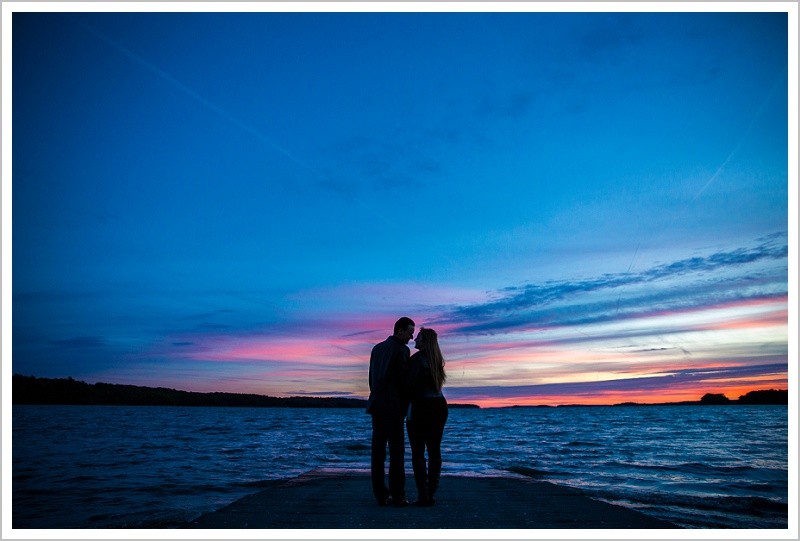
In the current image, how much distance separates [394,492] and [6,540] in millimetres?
3901

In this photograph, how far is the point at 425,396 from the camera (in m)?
6.62

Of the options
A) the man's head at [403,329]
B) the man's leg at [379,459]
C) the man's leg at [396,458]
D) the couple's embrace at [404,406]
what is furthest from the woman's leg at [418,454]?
the man's head at [403,329]

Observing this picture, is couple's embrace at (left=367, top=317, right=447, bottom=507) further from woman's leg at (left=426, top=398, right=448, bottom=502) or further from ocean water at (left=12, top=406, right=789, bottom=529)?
ocean water at (left=12, top=406, right=789, bottom=529)

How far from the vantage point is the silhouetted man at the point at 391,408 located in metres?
6.37

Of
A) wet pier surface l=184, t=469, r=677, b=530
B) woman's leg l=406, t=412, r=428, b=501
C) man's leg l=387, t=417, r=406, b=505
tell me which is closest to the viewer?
wet pier surface l=184, t=469, r=677, b=530

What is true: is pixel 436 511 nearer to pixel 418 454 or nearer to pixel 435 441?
pixel 418 454

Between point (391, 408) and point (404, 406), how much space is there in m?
0.21

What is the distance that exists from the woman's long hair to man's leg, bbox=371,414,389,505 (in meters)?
0.82

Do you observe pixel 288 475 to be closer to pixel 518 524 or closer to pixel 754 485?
pixel 518 524

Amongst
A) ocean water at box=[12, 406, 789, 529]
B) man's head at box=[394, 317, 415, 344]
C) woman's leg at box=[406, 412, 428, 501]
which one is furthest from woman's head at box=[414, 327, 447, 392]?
ocean water at box=[12, 406, 789, 529]

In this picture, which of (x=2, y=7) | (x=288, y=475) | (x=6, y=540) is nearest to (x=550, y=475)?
(x=288, y=475)

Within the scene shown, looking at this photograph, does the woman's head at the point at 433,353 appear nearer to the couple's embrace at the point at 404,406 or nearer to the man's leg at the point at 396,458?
the couple's embrace at the point at 404,406

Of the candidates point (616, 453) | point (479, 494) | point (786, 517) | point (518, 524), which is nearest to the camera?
Result: point (518, 524)

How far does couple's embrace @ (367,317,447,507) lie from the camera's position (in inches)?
252
